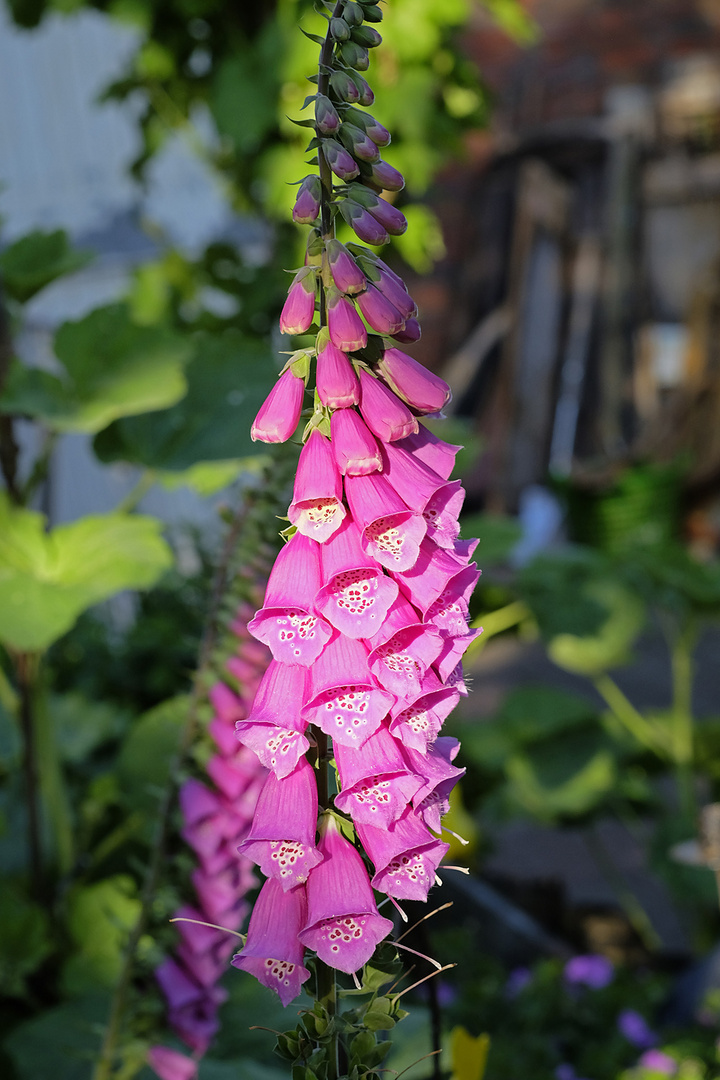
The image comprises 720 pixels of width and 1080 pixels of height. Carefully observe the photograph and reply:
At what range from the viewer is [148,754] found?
42.8 inches

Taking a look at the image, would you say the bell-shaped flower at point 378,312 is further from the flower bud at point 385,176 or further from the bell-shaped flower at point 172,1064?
the bell-shaped flower at point 172,1064

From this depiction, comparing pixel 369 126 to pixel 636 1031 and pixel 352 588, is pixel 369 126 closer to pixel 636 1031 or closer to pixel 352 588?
pixel 352 588

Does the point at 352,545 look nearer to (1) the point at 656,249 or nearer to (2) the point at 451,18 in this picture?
(2) the point at 451,18

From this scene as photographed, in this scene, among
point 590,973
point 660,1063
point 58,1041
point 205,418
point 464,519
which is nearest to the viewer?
point 58,1041

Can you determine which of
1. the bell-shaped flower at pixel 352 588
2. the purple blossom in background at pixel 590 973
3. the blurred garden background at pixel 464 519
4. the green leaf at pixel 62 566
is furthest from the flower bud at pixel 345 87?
the purple blossom in background at pixel 590 973

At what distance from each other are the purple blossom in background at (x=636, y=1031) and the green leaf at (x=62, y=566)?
3.31ft

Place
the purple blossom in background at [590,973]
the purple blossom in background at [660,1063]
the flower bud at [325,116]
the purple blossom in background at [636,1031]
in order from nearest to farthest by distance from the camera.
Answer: the flower bud at [325,116]
the purple blossom in background at [660,1063]
the purple blossom in background at [636,1031]
the purple blossom in background at [590,973]

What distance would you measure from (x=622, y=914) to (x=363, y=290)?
6.30 feet

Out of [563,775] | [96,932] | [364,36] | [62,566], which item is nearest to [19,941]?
[96,932]

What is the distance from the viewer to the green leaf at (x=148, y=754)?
1.06 m

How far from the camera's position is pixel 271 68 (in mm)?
2143

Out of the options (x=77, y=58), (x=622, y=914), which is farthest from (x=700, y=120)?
(x=622, y=914)

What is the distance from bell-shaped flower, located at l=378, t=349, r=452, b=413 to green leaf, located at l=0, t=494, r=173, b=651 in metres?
0.54

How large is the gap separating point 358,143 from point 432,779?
1.15ft
